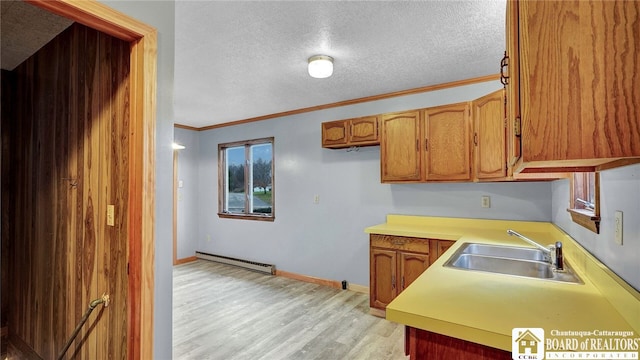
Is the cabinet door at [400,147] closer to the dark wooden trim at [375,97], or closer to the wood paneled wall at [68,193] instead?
the dark wooden trim at [375,97]

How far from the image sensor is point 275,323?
303cm

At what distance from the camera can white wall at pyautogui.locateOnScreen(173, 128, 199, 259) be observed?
5406 mm

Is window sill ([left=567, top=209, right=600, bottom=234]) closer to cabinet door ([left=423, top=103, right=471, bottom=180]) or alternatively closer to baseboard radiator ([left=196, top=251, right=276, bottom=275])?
cabinet door ([left=423, top=103, right=471, bottom=180])

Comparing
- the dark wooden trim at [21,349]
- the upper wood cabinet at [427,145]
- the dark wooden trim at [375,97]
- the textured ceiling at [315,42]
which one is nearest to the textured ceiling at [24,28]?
the textured ceiling at [315,42]

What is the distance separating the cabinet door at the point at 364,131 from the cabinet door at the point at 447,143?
59cm

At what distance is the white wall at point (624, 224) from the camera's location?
39.0 inches

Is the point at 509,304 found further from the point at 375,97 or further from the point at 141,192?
the point at 375,97

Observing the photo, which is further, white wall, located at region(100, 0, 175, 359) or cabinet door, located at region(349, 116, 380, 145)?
cabinet door, located at region(349, 116, 380, 145)

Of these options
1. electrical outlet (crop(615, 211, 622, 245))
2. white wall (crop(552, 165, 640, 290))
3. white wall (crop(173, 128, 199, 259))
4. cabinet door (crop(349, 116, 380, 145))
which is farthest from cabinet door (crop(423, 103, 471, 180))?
white wall (crop(173, 128, 199, 259))

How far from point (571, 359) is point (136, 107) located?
6.19ft

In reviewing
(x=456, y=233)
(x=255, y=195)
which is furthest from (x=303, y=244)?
(x=456, y=233)

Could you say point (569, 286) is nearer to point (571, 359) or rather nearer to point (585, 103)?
point (571, 359)

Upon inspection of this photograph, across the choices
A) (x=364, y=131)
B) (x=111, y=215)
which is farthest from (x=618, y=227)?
(x=364, y=131)

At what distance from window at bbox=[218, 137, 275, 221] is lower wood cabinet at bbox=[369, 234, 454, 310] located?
2.08 metres
